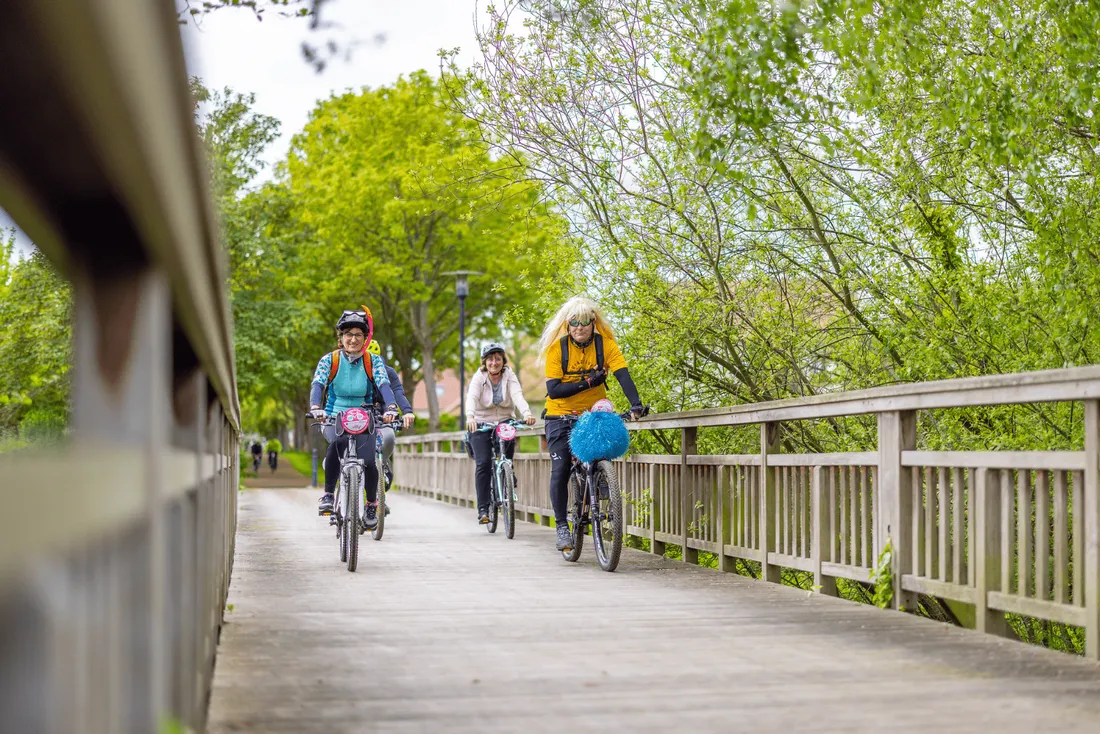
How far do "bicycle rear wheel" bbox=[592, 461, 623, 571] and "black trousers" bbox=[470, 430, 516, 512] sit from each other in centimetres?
401

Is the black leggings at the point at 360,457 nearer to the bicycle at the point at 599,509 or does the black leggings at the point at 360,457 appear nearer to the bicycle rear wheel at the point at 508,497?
the bicycle at the point at 599,509

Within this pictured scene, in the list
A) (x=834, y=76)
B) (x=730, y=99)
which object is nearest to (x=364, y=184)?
(x=834, y=76)

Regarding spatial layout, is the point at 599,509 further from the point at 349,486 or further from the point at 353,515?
the point at 349,486

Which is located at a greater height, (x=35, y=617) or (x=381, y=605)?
(x=35, y=617)

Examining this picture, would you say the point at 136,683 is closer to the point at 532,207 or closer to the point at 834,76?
the point at 834,76

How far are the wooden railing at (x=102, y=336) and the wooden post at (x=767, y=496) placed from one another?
18.6 feet

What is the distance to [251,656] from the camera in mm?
4902

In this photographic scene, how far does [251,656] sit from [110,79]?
13.2 ft

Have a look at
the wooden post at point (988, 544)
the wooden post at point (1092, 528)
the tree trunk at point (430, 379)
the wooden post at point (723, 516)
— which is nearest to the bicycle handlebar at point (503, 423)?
the wooden post at point (723, 516)

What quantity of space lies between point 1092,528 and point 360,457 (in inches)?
225

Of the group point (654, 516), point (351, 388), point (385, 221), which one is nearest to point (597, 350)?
point (654, 516)

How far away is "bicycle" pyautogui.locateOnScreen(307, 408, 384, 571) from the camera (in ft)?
27.9

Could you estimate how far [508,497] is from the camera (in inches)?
474

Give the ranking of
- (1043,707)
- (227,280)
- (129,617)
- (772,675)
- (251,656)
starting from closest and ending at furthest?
1. (129,617)
2. (227,280)
3. (1043,707)
4. (772,675)
5. (251,656)
